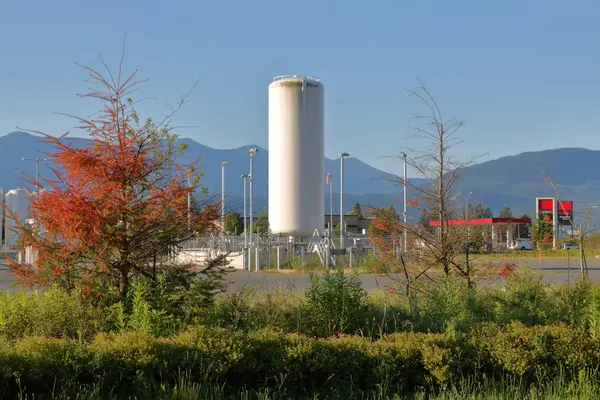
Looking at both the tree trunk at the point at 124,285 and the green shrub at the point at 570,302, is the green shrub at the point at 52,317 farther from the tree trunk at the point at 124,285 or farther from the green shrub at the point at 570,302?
the green shrub at the point at 570,302

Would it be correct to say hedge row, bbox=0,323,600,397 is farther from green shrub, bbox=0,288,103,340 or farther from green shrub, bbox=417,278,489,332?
green shrub, bbox=0,288,103,340

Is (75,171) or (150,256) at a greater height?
(75,171)

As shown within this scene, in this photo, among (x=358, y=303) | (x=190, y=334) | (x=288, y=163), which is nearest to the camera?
(x=190, y=334)

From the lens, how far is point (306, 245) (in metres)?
32.9

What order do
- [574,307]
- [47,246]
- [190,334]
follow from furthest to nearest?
1. [574,307]
2. [47,246]
3. [190,334]

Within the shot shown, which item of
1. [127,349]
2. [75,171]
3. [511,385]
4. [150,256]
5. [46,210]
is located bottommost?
[511,385]

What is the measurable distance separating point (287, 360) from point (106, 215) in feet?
10.8

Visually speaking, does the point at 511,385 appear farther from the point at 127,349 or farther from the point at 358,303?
the point at 127,349

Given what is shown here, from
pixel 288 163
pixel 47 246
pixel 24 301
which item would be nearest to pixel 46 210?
pixel 47 246

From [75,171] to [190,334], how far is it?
3.08 m

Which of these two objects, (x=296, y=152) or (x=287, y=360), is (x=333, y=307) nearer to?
(x=287, y=360)

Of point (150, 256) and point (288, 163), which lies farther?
point (288, 163)

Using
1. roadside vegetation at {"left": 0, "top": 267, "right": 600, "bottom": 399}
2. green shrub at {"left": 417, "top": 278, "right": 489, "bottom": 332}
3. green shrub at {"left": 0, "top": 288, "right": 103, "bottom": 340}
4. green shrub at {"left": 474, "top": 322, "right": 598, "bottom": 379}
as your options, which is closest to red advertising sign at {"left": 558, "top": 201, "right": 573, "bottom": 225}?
green shrub at {"left": 417, "top": 278, "right": 489, "bottom": 332}

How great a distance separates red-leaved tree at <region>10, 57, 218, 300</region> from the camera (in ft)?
25.9
